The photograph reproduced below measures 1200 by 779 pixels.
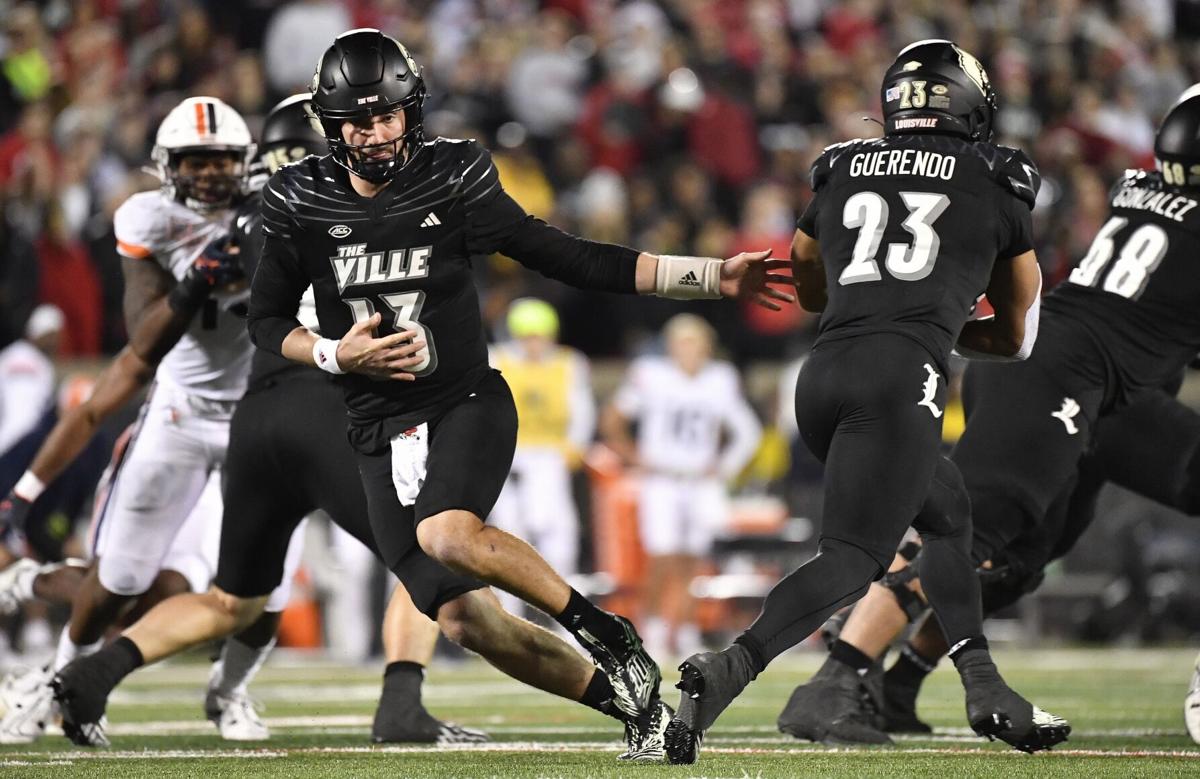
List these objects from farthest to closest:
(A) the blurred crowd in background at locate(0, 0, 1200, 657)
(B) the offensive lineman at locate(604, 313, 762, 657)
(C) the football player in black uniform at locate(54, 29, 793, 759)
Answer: (A) the blurred crowd in background at locate(0, 0, 1200, 657)
(B) the offensive lineman at locate(604, 313, 762, 657)
(C) the football player in black uniform at locate(54, 29, 793, 759)

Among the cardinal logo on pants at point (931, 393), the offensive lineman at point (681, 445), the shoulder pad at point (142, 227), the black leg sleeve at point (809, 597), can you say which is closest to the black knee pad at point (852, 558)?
the black leg sleeve at point (809, 597)

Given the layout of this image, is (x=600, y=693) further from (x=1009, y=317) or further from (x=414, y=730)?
(x=1009, y=317)

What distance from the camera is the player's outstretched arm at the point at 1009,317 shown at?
491cm

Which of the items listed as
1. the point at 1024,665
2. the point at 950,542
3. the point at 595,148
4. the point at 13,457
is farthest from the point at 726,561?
the point at 950,542

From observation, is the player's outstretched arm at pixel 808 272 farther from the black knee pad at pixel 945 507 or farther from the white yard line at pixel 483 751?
the white yard line at pixel 483 751

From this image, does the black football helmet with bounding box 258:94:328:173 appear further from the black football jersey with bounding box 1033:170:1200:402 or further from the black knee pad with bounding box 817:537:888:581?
the black knee pad with bounding box 817:537:888:581

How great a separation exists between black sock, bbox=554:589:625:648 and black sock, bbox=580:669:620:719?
19 centimetres

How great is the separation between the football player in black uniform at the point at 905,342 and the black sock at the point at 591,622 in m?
0.43

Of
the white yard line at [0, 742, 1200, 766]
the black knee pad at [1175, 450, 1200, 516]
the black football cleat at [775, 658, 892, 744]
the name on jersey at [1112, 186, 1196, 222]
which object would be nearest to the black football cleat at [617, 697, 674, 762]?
the white yard line at [0, 742, 1200, 766]

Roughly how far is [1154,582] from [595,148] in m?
4.95

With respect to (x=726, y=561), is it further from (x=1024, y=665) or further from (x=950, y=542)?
(x=950, y=542)

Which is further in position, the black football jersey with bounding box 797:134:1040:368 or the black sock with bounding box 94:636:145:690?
the black sock with bounding box 94:636:145:690

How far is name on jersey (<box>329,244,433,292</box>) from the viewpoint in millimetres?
4887

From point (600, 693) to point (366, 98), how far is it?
1700 millimetres
